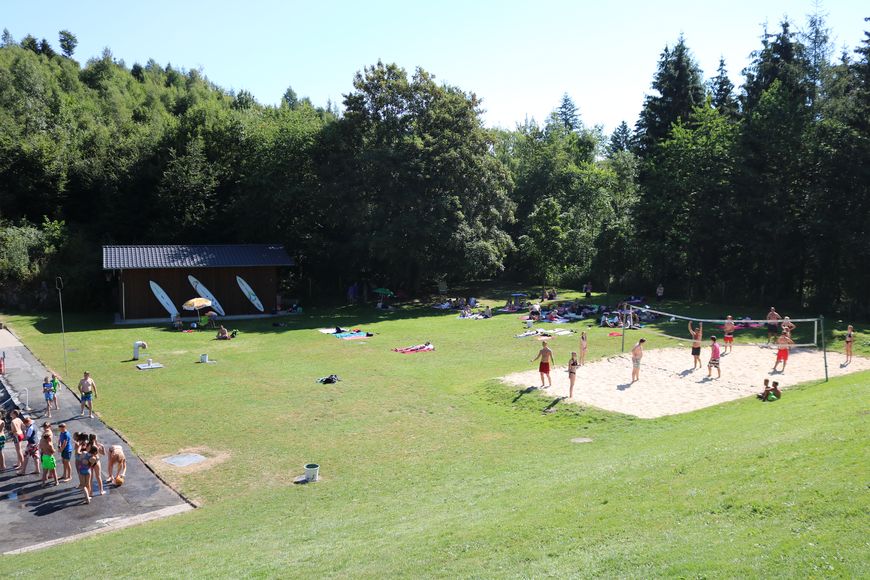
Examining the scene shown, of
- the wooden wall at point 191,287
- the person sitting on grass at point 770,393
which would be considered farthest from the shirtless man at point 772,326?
the wooden wall at point 191,287

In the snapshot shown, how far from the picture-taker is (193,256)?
41375 millimetres

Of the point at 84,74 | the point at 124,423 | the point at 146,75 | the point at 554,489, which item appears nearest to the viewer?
the point at 554,489

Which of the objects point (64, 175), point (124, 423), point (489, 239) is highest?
point (64, 175)

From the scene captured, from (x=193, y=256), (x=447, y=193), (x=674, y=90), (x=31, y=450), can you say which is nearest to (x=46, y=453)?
(x=31, y=450)

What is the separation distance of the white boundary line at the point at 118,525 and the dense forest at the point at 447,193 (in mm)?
30644

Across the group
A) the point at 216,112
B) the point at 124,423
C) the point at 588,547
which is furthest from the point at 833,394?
the point at 216,112

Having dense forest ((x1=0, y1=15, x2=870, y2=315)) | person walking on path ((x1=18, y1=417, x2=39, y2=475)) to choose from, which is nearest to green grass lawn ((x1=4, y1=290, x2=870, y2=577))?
person walking on path ((x1=18, y1=417, x2=39, y2=475))

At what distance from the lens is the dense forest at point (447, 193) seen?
39.0m

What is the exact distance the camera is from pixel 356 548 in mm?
10438

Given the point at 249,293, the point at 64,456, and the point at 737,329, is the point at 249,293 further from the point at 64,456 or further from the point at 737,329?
the point at 737,329

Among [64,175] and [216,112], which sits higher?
[216,112]

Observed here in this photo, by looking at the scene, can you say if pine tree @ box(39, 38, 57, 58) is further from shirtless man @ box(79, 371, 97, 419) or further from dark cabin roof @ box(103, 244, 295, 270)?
shirtless man @ box(79, 371, 97, 419)

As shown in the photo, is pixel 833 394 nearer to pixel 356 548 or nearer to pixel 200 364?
pixel 356 548

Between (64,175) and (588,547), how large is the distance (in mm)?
51298
